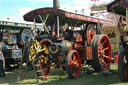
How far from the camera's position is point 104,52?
29.5ft

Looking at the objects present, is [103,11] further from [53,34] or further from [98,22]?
[53,34]

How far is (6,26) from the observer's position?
11031 mm

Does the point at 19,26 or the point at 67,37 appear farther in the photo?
the point at 19,26

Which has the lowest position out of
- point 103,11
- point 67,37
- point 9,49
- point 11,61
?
point 11,61

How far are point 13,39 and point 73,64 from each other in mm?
5240

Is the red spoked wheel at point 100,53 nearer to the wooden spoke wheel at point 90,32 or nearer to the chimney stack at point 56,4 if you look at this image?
the wooden spoke wheel at point 90,32

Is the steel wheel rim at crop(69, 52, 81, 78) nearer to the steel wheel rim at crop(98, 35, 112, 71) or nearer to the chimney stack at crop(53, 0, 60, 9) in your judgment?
the steel wheel rim at crop(98, 35, 112, 71)

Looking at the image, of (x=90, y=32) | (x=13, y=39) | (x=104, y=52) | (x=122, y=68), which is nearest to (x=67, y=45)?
(x=90, y=32)

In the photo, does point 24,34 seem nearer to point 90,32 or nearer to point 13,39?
point 13,39

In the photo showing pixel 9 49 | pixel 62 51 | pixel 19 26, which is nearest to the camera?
pixel 62 51

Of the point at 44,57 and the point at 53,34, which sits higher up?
the point at 53,34

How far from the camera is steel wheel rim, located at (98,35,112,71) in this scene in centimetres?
832

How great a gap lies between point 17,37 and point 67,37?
4.53 m

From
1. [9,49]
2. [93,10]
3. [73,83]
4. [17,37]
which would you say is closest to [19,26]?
[17,37]
